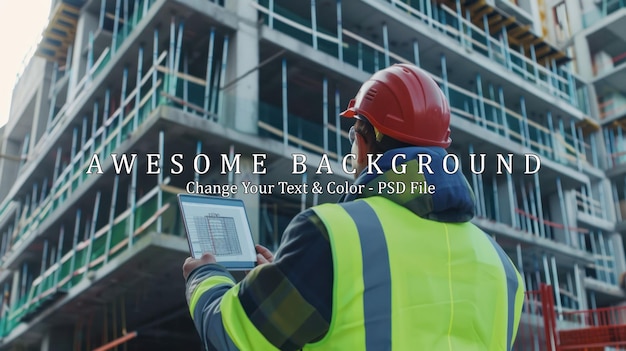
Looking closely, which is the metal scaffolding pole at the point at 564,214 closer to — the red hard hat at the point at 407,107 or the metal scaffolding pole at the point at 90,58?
the metal scaffolding pole at the point at 90,58

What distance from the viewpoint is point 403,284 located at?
1574mm

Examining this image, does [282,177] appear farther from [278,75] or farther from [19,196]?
[19,196]

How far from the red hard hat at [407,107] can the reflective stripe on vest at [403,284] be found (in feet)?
0.90

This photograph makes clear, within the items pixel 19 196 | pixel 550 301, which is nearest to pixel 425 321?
pixel 550 301

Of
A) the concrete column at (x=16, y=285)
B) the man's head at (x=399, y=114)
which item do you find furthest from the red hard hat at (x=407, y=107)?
the concrete column at (x=16, y=285)

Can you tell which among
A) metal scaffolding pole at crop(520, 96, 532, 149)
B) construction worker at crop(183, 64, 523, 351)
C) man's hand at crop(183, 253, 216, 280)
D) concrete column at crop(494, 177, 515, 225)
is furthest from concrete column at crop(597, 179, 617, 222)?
man's hand at crop(183, 253, 216, 280)

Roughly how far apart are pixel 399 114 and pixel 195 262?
735 millimetres

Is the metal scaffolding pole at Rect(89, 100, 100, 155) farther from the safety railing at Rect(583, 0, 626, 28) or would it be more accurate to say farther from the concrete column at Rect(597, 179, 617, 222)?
the safety railing at Rect(583, 0, 626, 28)

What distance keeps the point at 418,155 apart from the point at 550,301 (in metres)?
6.05

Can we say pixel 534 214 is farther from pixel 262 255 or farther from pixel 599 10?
pixel 262 255

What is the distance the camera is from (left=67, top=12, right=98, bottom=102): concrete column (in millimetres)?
23250

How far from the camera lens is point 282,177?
52.4ft

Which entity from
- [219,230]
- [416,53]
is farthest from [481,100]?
[219,230]

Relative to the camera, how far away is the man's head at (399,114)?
1.88 metres
